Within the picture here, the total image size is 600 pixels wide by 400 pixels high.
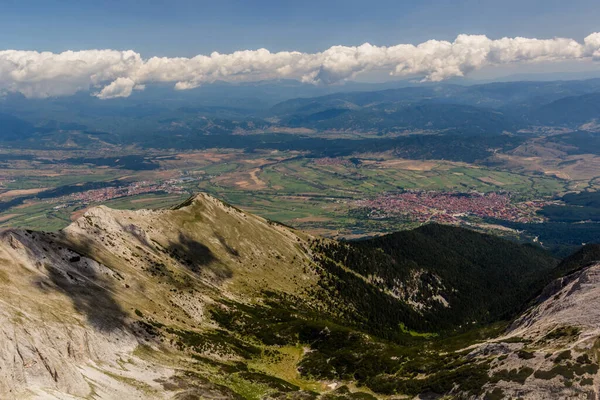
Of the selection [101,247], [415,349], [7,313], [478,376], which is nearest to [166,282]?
[101,247]

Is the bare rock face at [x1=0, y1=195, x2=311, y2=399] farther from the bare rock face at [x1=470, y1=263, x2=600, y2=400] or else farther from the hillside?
the bare rock face at [x1=470, y1=263, x2=600, y2=400]

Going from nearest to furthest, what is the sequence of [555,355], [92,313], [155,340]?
1. [555,355]
2. [92,313]
3. [155,340]

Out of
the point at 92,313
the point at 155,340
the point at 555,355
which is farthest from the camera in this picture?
the point at 155,340

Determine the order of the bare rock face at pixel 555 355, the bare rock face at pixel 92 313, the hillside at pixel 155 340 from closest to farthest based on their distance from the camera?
the bare rock face at pixel 555 355, the bare rock face at pixel 92 313, the hillside at pixel 155 340

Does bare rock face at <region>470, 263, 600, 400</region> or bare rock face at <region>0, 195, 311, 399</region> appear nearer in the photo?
bare rock face at <region>470, 263, 600, 400</region>

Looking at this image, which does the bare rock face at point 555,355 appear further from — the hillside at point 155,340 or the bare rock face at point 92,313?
the bare rock face at point 92,313

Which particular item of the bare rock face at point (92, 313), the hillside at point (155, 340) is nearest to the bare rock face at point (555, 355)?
the hillside at point (155, 340)

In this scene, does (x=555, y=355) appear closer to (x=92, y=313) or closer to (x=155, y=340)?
(x=155, y=340)

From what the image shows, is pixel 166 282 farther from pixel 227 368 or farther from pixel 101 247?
pixel 227 368

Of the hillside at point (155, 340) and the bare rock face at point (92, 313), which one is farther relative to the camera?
the hillside at point (155, 340)

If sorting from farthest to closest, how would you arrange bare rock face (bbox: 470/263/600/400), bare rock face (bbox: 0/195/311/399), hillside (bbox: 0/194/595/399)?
→ hillside (bbox: 0/194/595/399), bare rock face (bbox: 0/195/311/399), bare rock face (bbox: 470/263/600/400)

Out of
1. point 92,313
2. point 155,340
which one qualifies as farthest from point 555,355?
point 92,313

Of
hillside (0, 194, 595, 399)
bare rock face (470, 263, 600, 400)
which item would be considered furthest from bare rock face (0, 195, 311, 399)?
bare rock face (470, 263, 600, 400)
